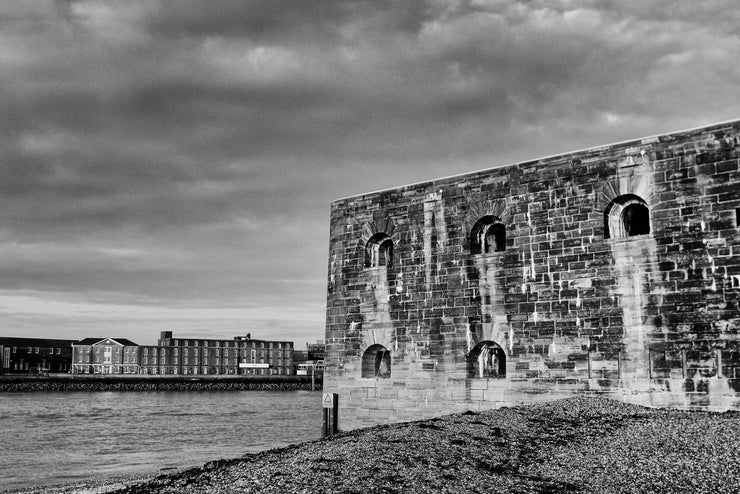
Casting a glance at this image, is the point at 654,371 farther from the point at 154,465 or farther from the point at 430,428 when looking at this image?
the point at 154,465

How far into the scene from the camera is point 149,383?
103438 millimetres

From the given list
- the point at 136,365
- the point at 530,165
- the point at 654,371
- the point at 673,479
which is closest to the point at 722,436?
the point at 673,479

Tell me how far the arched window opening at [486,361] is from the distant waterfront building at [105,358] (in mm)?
106206

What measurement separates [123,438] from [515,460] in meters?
26.7

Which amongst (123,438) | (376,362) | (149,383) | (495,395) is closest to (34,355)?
(149,383)

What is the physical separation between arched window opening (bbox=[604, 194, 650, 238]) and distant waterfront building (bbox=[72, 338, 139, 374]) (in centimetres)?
10983

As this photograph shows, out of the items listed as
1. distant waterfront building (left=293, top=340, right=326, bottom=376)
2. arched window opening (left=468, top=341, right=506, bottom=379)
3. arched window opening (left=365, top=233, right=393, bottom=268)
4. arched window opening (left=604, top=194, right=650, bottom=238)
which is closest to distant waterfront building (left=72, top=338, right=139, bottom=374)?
distant waterfront building (left=293, top=340, right=326, bottom=376)

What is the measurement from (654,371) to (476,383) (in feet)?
15.6

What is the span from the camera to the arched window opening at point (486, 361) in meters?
19.0

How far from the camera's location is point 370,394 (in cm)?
2086

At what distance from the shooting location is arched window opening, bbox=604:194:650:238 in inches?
673

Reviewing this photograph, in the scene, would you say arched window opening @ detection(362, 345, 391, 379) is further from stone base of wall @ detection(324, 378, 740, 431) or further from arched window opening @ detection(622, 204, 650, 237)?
arched window opening @ detection(622, 204, 650, 237)

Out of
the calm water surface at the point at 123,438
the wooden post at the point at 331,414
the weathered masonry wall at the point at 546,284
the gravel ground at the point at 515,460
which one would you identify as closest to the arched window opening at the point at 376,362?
the weathered masonry wall at the point at 546,284

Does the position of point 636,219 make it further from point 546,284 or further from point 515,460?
point 515,460
